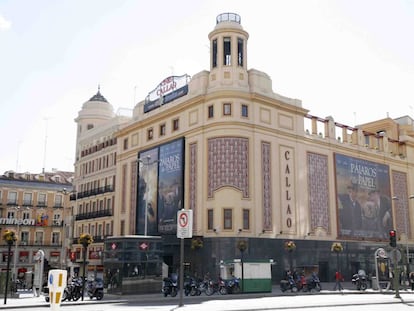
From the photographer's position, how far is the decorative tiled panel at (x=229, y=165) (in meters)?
41.6

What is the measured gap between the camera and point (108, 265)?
102 feet

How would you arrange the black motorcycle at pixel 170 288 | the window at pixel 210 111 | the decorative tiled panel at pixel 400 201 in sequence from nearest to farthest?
the black motorcycle at pixel 170 288, the window at pixel 210 111, the decorative tiled panel at pixel 400 201

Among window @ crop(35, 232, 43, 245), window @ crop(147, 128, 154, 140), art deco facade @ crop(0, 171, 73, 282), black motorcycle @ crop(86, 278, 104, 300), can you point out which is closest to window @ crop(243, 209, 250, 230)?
window @ crop(147, 128, 154, 140)

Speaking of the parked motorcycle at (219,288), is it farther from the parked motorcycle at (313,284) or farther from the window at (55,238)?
the window at (55,238)

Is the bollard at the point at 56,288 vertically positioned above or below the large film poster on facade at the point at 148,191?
below

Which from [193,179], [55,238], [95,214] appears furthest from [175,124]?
[55,238]

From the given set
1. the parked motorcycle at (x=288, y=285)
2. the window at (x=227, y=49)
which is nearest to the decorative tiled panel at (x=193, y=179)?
the window at (x=227, y=49)

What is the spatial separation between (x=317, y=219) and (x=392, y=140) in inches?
719

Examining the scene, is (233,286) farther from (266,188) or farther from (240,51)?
(240,51)

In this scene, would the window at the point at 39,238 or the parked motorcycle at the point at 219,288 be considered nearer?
the parked motorcycle at the point at 219,288

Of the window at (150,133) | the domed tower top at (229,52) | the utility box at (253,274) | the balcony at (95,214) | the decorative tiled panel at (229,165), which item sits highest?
the domed tower top at (229,52)

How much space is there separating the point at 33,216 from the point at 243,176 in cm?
4500

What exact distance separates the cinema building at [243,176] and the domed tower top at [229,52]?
0.30 feet

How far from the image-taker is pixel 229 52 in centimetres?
4481
